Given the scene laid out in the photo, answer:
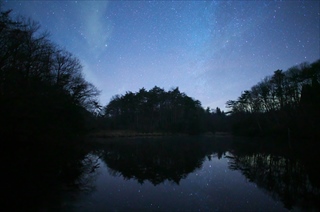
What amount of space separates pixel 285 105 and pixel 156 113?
140 ft

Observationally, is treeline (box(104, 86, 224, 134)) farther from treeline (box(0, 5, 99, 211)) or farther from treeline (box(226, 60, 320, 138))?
treeline (box(0, 5, 99, 211))

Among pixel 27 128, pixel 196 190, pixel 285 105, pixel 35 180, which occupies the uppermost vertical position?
pixel 285 105

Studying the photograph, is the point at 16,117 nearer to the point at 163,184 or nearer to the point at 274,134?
the point at 163,184

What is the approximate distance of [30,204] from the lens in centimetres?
646

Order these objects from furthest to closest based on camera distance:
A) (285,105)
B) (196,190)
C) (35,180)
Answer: (285,105), (35,180), (196,190)

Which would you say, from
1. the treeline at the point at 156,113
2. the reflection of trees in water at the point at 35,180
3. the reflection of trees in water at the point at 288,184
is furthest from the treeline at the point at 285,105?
the reflection of trees in water at the point at 35,180

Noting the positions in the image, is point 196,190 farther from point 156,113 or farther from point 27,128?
point 156,113

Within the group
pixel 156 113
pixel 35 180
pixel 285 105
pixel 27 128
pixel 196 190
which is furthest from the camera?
pixel 156 113

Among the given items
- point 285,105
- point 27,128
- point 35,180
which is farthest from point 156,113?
point 35,180

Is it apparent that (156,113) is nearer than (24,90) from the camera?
No

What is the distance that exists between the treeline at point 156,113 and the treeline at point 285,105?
17440 mm

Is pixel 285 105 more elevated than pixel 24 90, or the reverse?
pixel 285 105

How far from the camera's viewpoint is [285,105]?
132 feet

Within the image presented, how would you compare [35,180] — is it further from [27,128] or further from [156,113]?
[156,113]
